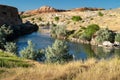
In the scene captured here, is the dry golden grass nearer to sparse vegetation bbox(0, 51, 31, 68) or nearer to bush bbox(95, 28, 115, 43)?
sparse vegetation bbox(0, 51, 31, 68)

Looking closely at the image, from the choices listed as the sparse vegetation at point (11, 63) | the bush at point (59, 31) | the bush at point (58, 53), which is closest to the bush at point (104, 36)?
the bush at point (59, 31)

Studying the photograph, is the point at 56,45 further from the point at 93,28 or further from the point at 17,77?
the point at 93,28

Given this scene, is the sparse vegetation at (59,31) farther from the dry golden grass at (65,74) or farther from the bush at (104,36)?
the dry golden grass at (65,74)

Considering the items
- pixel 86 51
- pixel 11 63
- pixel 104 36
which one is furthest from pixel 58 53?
pixel 104 36

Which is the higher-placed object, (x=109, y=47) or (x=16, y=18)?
(x=16, y=18)

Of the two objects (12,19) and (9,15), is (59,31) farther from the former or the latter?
(9,15)

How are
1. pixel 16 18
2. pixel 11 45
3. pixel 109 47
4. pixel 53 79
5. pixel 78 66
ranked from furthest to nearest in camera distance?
pixel 16 18 → pixel 109 47 → pixel 11 45 → pixel 78 66 → pixel 53 79

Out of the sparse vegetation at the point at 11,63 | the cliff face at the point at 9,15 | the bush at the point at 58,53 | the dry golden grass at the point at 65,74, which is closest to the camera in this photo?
the dry golden grass at the point at 65,74

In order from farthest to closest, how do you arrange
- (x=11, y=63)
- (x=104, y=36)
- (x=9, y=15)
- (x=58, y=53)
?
(x=9, y=15)
(x=104, y=36)
(x=58, y=53)
(x=11, y=63)

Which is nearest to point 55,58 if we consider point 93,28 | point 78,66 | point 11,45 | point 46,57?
point 46,57

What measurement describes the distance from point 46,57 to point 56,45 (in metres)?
1.89

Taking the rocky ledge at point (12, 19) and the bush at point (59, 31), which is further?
the rocky ledge at point (12, 19)

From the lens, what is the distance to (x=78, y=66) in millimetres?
12883

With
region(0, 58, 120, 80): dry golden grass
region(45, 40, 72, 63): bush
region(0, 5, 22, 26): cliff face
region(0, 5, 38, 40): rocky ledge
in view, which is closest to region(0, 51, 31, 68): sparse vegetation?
region(0, 58, 120, 80): dry golden grass
